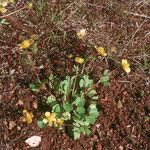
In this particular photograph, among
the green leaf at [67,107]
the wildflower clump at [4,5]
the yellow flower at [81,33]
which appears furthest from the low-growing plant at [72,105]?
the wildflower clump at [4,5]

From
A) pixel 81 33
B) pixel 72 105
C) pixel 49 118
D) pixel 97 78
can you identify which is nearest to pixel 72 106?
pixel 72 105

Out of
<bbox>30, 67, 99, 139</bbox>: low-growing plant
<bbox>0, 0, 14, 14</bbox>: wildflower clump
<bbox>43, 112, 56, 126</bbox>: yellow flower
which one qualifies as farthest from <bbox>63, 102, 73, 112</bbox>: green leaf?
<bbox>0, 0, 14, 14</bbox>: wildflower clump

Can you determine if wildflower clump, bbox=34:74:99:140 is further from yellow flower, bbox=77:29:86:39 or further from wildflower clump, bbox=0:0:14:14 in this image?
wildflower clump, bbox=0:0:14:14

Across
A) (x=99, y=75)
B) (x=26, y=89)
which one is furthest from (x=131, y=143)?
(x=26, y=89)

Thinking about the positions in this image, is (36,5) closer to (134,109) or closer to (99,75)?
A: (99,75)

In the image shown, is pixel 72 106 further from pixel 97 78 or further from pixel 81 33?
pixel 81 33

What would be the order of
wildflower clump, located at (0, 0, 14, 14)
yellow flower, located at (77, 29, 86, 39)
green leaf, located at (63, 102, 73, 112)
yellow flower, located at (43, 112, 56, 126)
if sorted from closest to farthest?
yellow flower, located at (43, 112, 56, 126)
green leaf, located at (63, 102, 73, 112)
yellow flower, located at (77, 29, 86, 39)
wildflower clump, located at (0, 0, 14, 14)
